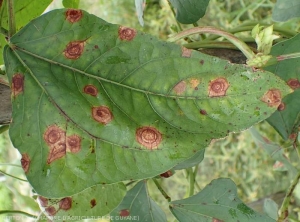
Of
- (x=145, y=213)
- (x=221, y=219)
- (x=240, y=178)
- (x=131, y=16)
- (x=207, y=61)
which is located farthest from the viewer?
(x=131, y=16)

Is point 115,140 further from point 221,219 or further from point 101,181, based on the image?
point 221,219

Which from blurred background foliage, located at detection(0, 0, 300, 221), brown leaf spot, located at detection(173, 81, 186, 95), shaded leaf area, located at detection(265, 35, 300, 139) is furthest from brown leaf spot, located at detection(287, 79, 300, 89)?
blurred background foliage, located at detection(0, 0, 300, 221)

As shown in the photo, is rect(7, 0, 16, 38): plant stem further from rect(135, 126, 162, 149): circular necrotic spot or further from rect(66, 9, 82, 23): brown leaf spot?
rect(135, 126, 162, 149): circular necrotic spot

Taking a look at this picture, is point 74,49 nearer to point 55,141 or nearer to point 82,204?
point 55,141

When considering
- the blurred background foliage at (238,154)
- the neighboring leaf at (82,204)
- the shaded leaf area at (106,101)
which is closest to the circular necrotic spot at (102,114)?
the shaded leaf area at (106,101)

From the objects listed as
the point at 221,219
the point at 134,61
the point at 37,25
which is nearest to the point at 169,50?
the point at 134,61

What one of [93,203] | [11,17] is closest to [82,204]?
[93,203]
